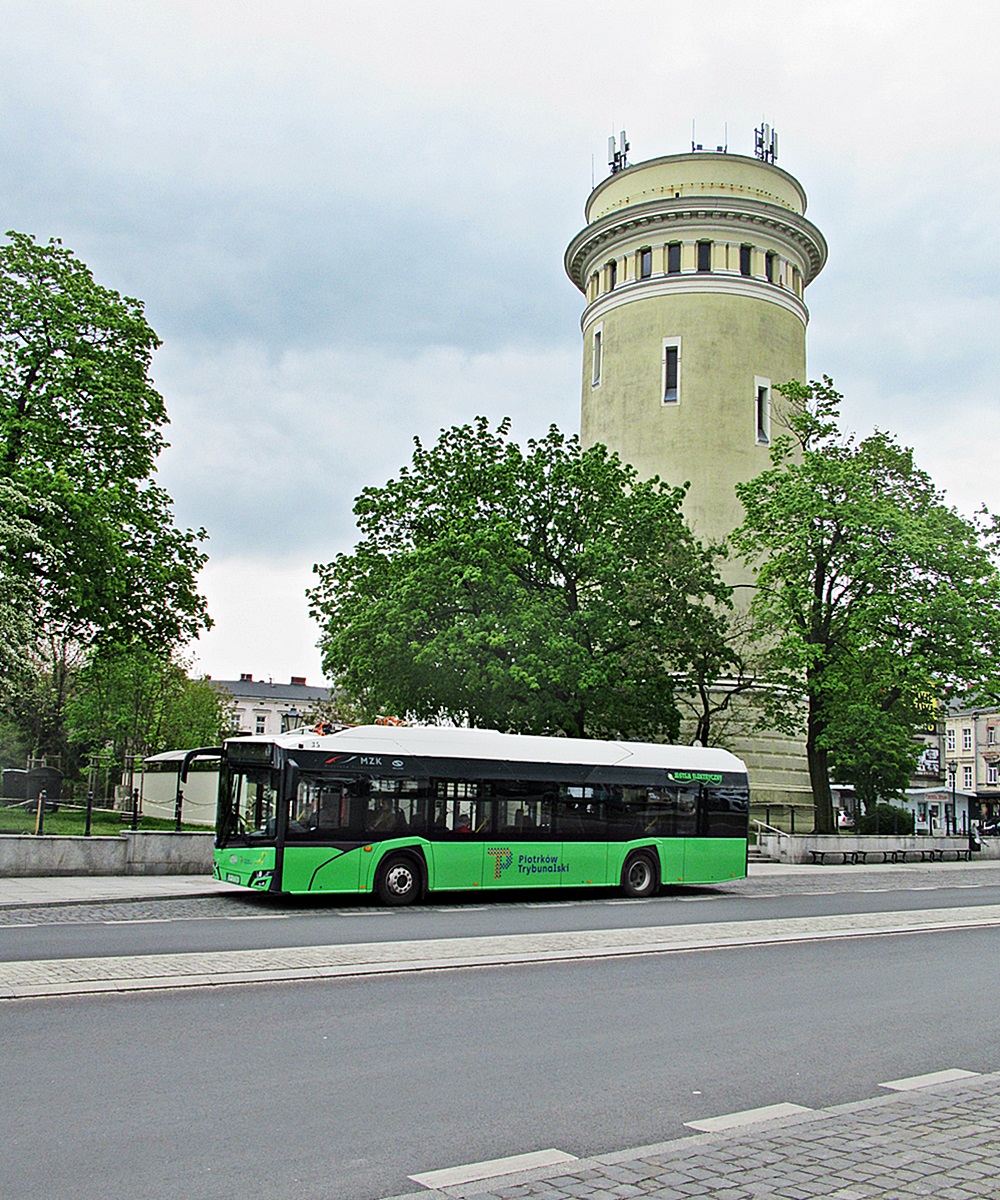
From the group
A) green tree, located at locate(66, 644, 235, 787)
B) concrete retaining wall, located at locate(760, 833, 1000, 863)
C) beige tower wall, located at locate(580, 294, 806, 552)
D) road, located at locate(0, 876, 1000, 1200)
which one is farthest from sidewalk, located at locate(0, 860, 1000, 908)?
green tree, located at locate(66, 644, 235, 787)

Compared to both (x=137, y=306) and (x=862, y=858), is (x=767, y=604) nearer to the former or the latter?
(x=862, y=858)

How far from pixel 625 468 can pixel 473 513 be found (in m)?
5.54

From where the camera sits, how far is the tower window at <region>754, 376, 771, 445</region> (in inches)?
1838

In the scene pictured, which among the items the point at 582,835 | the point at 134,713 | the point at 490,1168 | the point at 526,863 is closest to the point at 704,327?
the point at 582,835

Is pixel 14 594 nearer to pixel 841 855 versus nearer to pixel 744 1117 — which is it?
pixel 744 1117

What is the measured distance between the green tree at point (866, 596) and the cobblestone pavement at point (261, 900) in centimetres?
708

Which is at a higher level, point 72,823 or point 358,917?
point 72,823

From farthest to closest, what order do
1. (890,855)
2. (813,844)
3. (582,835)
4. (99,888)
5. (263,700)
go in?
(263,700) → (890,855) → (813,844) → (582,835) → (99,888)

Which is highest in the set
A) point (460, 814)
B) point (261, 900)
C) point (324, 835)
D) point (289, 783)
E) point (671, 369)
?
point (671, 369)

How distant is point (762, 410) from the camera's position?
47.1 meters

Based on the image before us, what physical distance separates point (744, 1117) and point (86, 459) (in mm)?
26180

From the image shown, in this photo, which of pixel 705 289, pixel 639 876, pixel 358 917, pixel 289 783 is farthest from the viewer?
pixel 705 289

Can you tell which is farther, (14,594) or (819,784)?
(819,784)

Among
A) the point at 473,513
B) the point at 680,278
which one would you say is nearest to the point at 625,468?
the point at 473,513
